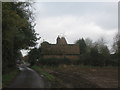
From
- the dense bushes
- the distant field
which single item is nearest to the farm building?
the dense bushes

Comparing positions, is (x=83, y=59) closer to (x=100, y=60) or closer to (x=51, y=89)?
(x=100, y=60)

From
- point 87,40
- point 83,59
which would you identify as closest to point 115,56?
point 83,59

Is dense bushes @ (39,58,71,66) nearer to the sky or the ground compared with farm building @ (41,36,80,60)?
nearer to the ground

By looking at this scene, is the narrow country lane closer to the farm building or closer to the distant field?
the distant field

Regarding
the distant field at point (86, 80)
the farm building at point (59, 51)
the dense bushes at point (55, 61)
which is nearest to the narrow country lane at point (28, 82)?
the distant field at point (86, 80)

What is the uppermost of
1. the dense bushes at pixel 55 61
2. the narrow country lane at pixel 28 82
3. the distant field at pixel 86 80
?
the narrow country lane at pixel 28 82

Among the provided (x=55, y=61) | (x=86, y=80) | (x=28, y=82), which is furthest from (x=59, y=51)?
(x=28, y=82)

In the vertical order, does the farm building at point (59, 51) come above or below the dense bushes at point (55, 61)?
above

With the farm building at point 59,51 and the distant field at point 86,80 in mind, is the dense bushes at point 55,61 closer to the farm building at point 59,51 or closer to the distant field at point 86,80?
the farm building at point 59,51

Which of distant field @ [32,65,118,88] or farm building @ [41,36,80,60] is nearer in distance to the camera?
distant field @ [32,65,118,88]

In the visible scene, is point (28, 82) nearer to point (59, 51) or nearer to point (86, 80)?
point (86, 80)

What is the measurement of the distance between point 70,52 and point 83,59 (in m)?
23.2

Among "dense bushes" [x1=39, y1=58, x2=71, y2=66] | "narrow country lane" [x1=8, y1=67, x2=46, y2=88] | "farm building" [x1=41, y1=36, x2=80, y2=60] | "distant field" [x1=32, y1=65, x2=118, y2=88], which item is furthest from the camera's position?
"farm building" [x1=41, y1=36, x2=80, y2=60]

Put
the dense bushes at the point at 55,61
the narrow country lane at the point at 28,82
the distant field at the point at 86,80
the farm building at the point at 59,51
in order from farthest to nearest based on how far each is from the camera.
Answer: the farm building at the point at 59,51 → the dense bushes at the point at 55,61 → the distant field at the point at 86,80 → the narrow country lane at the point at 28,82
